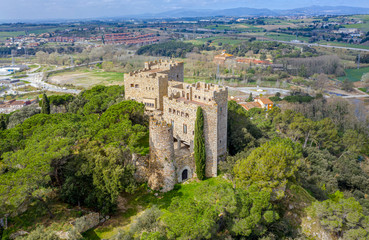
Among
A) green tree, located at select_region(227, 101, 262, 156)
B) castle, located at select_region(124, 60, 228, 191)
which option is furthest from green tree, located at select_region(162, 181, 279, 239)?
green tree, located at select_region(227, 101, 262, 156)

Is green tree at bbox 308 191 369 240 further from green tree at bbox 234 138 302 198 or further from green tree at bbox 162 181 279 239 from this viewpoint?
green tree at bbox 162 181 279 239

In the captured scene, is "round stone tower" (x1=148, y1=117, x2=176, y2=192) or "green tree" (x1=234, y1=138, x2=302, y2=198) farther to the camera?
"round stone tower" (x1=148, y1=117, x2=176, y2=192)

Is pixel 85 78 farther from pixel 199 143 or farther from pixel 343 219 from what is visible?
pixel 343 219

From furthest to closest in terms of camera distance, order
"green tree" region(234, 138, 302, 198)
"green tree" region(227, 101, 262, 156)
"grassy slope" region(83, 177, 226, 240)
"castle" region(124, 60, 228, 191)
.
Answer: "green tree" region(227, 101, 262, 156), "castle" region(124, 60, 228, 191), "green tree" region(234, 138, 302, 198), "grassy slope" region(83, 177, 226, 240)

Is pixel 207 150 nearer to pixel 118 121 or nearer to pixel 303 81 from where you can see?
pixel 118 121

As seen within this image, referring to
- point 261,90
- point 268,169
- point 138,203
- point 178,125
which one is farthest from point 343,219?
point 261,90

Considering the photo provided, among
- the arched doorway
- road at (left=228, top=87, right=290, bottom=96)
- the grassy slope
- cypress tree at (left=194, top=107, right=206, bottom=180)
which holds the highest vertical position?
cypress tree at (left=194, top=107, right=206, bottom=180)
